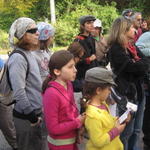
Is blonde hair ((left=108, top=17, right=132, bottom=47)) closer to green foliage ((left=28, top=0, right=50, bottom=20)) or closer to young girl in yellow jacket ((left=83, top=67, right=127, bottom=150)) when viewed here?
young girl in yellow jacket ((left=83, top=67, right=127, bottom=150))

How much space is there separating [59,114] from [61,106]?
0.07 meters

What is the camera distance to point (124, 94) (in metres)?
3.43

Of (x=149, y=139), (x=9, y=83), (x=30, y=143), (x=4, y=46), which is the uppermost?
(x=9, y=83)

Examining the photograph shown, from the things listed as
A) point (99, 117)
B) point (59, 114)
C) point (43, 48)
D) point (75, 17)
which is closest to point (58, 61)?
point (59, 114)

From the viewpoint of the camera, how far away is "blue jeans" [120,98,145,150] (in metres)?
3.52

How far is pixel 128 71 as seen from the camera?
337 centimetres

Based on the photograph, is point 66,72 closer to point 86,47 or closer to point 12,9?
point 86,47

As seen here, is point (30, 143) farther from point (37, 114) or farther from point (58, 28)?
point (58, 28)

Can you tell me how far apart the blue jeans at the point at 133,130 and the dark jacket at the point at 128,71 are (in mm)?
157

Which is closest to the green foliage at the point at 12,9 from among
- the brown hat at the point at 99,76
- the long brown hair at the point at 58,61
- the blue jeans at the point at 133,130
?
the blue jeans at the point at 133,130

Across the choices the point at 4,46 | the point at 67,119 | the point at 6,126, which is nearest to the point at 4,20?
the point at 4,46

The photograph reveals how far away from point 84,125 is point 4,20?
66.8 feet

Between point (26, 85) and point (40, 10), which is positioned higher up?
point (26, 85)

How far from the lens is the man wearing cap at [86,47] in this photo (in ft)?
14.1
